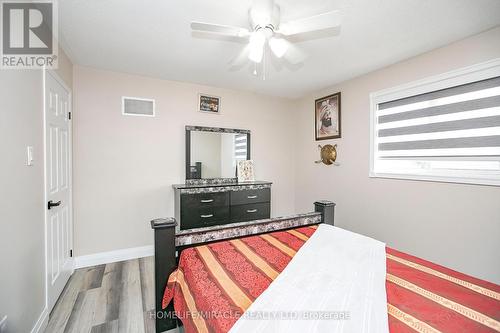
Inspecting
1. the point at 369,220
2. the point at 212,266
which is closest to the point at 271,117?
the point at 369,220

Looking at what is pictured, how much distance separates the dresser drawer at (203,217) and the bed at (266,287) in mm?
1154

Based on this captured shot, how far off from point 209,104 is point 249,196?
1.55 m

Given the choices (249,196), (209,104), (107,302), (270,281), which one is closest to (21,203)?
(107,302)

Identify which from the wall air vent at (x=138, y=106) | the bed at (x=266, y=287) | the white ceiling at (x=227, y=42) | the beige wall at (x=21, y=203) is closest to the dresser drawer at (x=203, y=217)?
the bed at (x=266, y=287)

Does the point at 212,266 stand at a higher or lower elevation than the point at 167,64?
lower

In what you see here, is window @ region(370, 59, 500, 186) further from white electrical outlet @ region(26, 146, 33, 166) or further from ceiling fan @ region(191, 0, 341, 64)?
white electrical outlet @ region(26, 146, 33, 166)

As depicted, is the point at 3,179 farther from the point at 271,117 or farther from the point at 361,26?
the point at 271,117

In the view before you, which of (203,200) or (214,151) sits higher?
(214,151)

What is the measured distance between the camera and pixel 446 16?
1.72m

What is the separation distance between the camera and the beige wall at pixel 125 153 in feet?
8.75

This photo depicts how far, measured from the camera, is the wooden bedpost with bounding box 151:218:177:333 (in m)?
1.38

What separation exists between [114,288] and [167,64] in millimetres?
2540

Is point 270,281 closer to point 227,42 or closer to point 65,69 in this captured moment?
point 227,42

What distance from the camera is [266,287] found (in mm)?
1101
